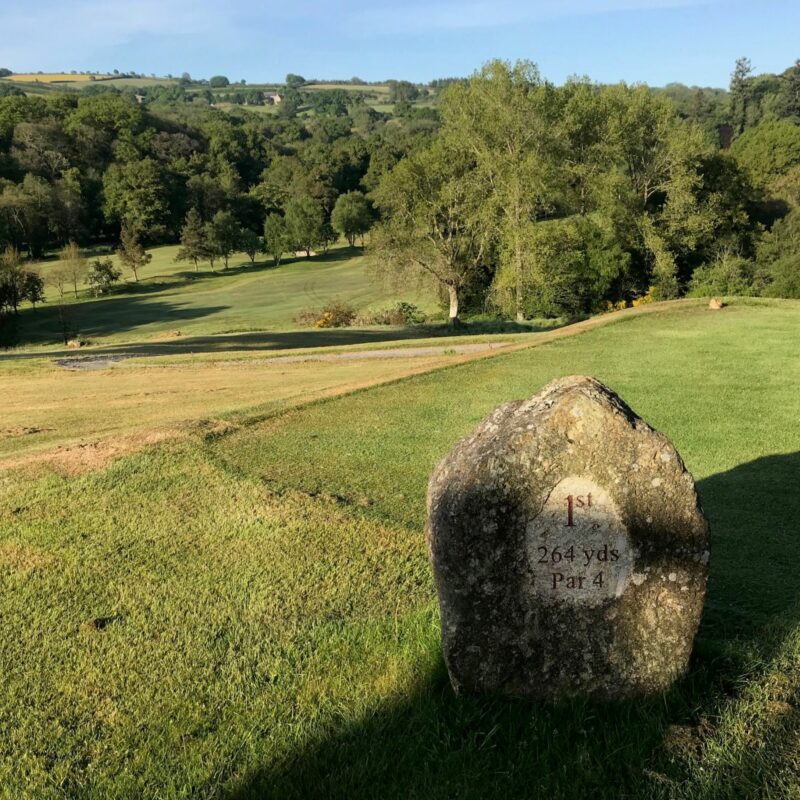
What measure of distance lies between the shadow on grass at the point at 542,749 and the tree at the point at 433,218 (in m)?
47.0

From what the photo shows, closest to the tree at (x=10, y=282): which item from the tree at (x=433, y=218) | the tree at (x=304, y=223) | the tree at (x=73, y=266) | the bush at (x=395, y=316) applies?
the tree at (x=73, y=266)

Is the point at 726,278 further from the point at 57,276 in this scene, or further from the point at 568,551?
the point at 57,276

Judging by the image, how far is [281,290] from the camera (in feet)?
272

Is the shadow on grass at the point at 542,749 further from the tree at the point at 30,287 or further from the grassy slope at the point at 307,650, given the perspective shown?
the tree at the point at 30,287

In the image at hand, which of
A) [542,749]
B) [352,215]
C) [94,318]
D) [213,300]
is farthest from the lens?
[352,215]

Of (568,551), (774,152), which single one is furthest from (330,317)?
(774,152)

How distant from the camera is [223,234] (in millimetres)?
100000

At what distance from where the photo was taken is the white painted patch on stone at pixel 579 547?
4.39 metres

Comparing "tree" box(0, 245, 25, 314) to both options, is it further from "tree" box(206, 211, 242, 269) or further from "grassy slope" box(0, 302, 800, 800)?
"grassy slope" box(0, 302, 800, 800)

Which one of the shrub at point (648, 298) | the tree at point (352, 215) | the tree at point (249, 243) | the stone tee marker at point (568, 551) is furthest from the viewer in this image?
the tree at point (352, 215)

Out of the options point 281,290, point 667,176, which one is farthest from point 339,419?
point 281,290

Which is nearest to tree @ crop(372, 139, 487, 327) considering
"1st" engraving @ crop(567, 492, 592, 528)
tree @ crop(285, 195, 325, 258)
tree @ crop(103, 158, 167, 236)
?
"1st" engraving @ crop(567, 492, 592, 528)

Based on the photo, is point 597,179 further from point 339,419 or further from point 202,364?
point 339,419

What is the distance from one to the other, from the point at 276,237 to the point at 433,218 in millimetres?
57400
